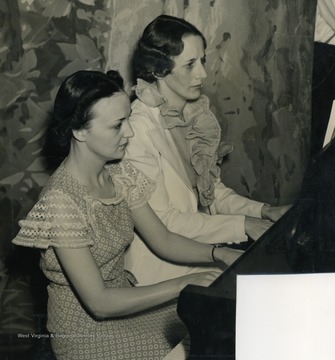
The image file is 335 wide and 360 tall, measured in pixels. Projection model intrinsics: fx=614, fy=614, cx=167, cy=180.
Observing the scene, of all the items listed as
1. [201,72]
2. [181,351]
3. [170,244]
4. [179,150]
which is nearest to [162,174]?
[179,150]

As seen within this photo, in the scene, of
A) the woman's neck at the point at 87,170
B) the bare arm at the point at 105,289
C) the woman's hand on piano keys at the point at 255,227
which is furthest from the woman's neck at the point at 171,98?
the bare arm at the point at 105,289

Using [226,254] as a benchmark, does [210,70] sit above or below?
above

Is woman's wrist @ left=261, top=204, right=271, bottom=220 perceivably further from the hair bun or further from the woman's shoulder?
the hair bun

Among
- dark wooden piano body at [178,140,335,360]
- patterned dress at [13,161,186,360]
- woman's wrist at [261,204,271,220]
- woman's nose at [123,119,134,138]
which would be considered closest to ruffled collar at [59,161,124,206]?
patterned dress at [13,161,186,360]

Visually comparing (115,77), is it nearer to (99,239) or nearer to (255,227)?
(99,239)

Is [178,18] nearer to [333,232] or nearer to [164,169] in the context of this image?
[164,169]

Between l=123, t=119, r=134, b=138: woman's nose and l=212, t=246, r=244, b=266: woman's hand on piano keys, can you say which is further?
l=212, t=246, r=244, b=266: woman's hand on piano keys

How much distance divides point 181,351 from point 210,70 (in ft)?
2.68

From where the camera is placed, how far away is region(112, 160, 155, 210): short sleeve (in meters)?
1.73

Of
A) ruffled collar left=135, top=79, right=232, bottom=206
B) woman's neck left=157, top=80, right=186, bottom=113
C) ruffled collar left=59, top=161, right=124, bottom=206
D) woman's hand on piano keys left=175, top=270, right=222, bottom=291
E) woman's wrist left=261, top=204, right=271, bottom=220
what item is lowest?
woman's hand on piano keys left=175, top=270, right=222, bottom=291

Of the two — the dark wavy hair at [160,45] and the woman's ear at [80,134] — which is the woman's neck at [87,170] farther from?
the dark wavy hair at [160,45]

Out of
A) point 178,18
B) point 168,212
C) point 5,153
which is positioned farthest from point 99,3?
point 168,212

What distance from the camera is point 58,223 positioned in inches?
62.4

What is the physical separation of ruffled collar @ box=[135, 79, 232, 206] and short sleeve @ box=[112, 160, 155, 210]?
0.54ft
